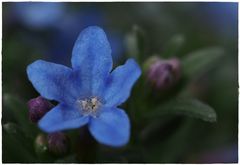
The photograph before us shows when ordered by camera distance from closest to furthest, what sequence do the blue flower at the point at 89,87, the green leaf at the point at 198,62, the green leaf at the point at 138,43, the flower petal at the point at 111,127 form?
Answer: the flower petal at the point at 111,127 → the blue flower at the point at 89,87 → the green leaf at the point at 138,43 → the green leaf at the point at 198,62

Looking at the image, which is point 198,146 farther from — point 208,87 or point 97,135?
point 97,135

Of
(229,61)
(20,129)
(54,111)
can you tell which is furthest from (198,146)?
(54,111)

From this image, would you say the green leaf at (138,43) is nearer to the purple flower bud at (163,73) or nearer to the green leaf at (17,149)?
the purple flower bud at (163,73)

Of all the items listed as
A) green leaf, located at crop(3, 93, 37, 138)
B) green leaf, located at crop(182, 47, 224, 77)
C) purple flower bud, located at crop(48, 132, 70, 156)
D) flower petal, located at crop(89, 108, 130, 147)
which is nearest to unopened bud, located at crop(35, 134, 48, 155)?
purple flower bud, located at crop(48, 132, 70, 156)

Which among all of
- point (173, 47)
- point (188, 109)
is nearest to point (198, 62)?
point (173, 47)

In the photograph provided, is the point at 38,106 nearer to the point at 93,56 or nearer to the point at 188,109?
the point at 93,56

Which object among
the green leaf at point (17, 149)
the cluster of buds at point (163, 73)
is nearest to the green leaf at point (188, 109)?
the cluster of buds at point (163, 73)

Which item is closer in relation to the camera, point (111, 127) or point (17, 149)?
point (111, 127)
